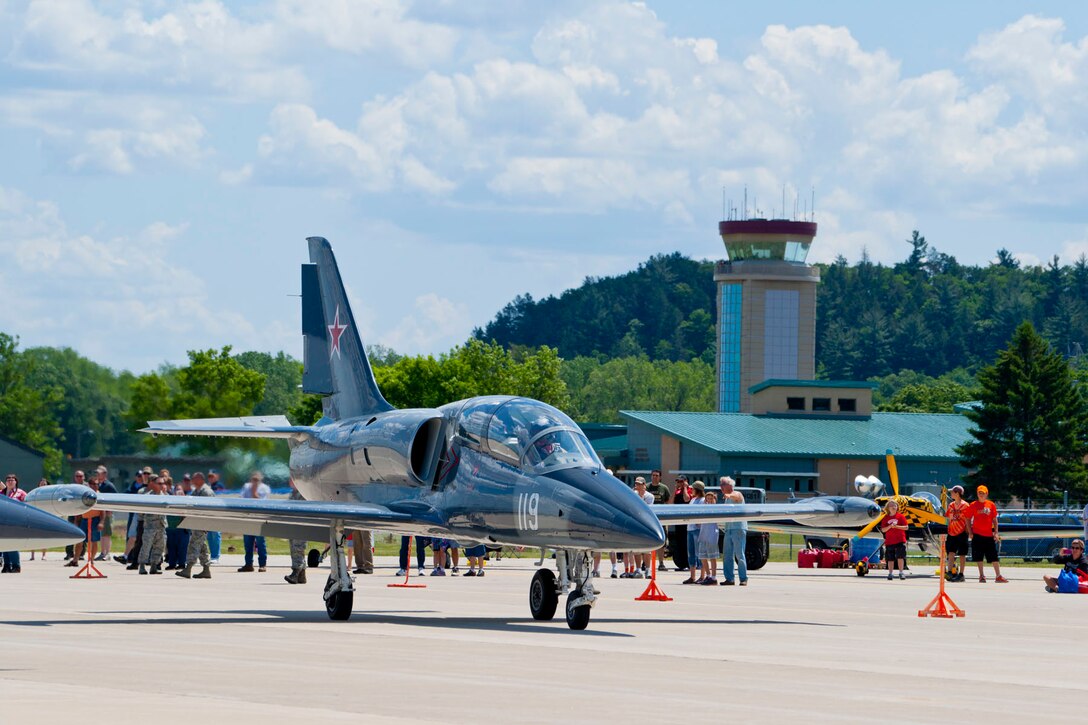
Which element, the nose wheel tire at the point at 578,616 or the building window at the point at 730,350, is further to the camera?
the building window at the point at 730,350

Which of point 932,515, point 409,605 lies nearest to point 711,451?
point 932,515

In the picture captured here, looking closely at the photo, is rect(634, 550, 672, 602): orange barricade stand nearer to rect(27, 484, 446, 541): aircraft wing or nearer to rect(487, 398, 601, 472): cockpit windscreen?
rect(27, 484, 446, 541): aircraft wing

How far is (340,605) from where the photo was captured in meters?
20.4

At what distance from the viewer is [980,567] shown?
108 feet

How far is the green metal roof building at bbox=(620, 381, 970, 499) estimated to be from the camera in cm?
9550

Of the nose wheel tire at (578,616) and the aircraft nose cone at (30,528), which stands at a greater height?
the aircraft nose cone at (30,528)

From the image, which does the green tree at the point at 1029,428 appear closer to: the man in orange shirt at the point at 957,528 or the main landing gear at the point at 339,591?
the man in orange shirt at the point at 957,528

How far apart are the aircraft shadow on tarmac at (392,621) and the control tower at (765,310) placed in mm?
118261

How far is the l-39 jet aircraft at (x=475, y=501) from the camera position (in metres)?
18.6

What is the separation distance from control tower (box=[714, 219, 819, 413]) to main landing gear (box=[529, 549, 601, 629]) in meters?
119

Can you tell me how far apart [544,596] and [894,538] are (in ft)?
52.7

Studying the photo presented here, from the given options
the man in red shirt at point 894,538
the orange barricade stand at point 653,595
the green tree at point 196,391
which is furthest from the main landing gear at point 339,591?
the green tree at point 196,391

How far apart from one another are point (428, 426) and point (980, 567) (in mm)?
15063

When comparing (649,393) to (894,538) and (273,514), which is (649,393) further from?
(273,514)
